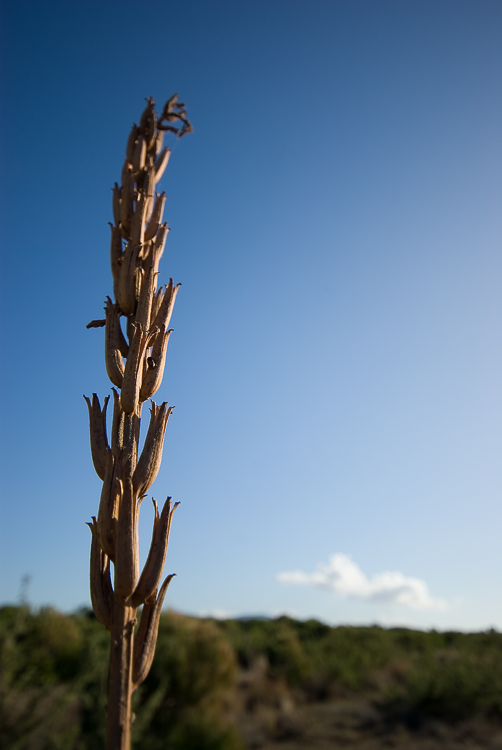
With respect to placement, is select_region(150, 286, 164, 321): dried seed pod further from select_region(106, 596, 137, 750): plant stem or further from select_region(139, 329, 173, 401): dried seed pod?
select_region(106, 596, 137, 750): plant stem

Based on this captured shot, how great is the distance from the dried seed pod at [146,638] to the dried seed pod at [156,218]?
1.54 metres

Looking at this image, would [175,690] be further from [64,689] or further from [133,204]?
[133,204]

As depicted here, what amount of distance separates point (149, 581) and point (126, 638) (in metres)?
0.16

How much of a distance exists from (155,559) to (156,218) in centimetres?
157

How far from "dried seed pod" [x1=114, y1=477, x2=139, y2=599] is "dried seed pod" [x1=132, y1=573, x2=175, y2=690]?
0.37 ft

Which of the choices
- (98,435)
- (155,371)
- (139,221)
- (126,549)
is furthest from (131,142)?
(126,549)

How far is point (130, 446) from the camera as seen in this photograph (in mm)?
1521

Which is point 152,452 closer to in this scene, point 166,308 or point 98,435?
point 98,435

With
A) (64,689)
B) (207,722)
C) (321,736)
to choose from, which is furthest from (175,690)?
(321,736)

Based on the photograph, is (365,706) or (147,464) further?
(365,706)

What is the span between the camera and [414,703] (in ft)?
40.0

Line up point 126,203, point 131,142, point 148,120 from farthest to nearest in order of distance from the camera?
point 148,120 → point 131,142 → point 126,203

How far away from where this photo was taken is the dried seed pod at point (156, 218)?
84.9 inches

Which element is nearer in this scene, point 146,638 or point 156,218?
point 146,638
